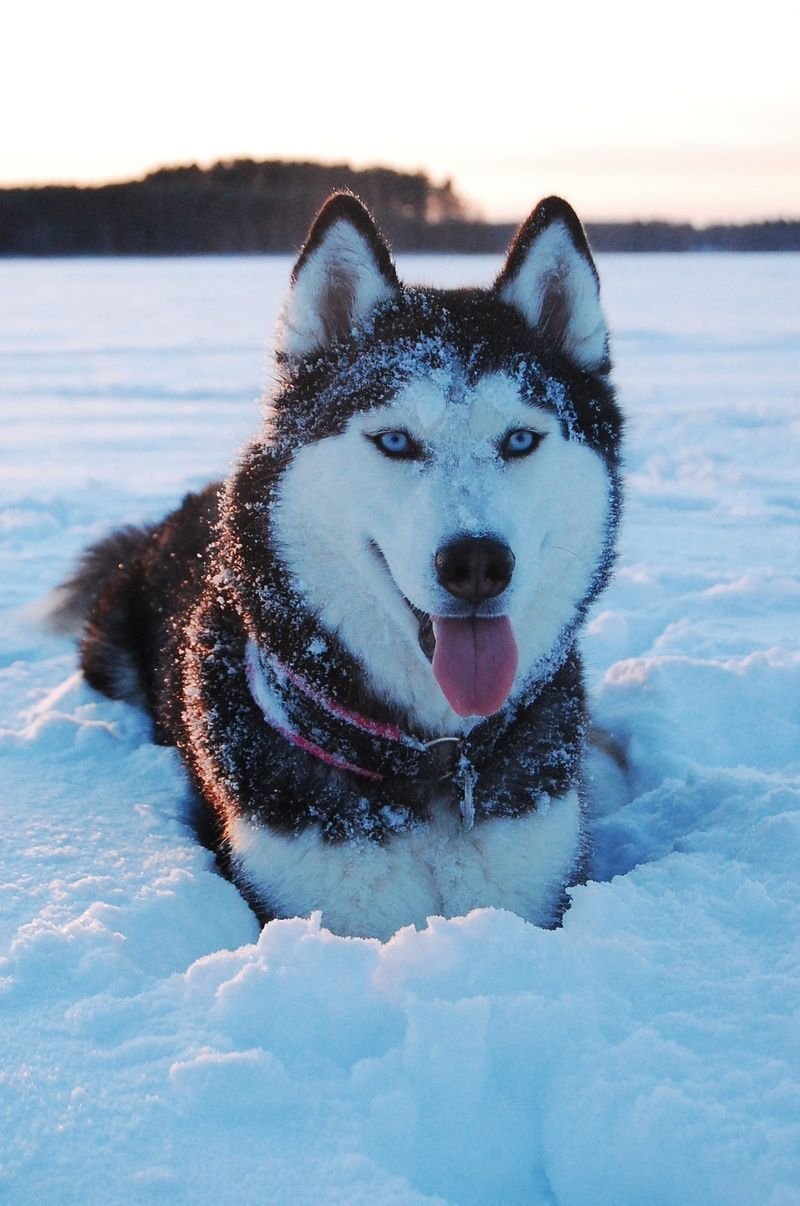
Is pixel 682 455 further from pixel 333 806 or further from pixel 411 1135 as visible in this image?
pixel 411 1135

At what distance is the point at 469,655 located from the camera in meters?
2.05

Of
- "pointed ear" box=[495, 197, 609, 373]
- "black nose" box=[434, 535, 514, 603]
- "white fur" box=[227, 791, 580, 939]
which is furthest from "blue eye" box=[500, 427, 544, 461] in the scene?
"white fur" box=[227, 791, 580, 939]

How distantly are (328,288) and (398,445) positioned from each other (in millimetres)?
483

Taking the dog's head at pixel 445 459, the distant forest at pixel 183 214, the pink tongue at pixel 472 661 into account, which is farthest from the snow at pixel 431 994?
the distant forest at pixel 183 214

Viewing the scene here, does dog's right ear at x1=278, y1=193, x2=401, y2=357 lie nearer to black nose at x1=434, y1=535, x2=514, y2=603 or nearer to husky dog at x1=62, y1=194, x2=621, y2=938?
husky dog at x1=62, y1=194, x2=621, y2=938

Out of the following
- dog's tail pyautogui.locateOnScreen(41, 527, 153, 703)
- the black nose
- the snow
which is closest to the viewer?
the snow

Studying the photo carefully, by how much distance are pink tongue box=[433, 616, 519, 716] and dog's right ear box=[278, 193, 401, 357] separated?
75 cm

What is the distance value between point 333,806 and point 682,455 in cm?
501

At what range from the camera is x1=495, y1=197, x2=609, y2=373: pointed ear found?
2.41 meters

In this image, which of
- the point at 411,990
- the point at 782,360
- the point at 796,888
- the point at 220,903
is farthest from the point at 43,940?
the point at 782,360

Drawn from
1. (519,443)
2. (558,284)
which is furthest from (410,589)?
(558,284)

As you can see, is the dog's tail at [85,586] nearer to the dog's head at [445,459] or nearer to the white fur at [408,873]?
the dog's head at [445,459]

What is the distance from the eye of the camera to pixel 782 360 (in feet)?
35.9

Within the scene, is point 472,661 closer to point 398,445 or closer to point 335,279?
point 398,445
